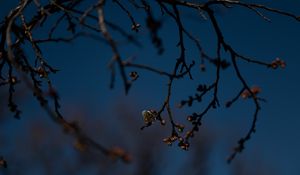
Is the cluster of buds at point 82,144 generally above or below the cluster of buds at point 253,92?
below

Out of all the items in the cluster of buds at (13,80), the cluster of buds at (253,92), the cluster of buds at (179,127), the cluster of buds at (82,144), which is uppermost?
the cluster of buds at (13,80)

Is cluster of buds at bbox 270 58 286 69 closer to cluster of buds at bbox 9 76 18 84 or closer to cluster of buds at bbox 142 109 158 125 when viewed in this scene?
cluster of buds at bbox 142 109 158 125

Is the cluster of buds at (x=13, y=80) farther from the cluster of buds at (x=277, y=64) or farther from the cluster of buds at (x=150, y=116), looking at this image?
the cluster of buds at (x=277, y=64)

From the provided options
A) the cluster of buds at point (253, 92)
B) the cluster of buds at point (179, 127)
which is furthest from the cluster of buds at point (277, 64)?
the cluster of buds at point (179, 127)

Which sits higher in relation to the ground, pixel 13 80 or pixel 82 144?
pixel 13 80

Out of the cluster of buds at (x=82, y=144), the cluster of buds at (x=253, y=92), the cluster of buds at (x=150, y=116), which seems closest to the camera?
the cluster of buds at (x=82, y=144)

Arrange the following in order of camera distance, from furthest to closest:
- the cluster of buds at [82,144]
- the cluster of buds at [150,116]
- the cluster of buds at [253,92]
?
the cluster of buds at [150,116] → the cluster of buds at [253,92] → the cluster of buds at [82,144]

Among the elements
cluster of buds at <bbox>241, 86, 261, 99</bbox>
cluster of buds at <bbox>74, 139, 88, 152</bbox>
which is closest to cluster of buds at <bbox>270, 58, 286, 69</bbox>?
cluster of buds at <bbox>241, 86, 261, 99</bbox>

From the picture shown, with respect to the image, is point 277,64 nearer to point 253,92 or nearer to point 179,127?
point 253,92

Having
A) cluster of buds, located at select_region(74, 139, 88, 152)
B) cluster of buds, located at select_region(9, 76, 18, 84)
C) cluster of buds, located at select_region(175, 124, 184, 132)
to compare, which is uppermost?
cluster of buds, located at select_region(9, 76, 18, 84)

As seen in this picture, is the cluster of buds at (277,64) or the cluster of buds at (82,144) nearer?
the cluster of buds at (82,144)

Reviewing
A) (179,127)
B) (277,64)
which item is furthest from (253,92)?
(179,127)

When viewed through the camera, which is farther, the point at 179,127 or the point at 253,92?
the point at 179,127

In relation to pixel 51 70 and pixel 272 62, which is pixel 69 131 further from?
pixel 51 70
